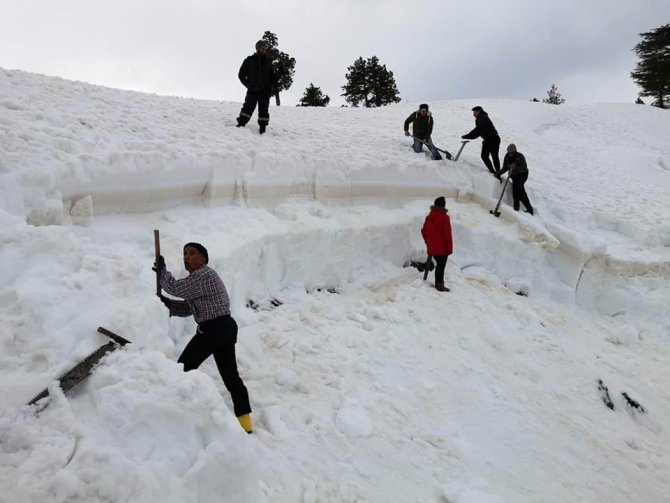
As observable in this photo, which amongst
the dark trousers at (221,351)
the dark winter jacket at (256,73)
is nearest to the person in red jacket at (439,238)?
the dark winter jacket at (256,73)

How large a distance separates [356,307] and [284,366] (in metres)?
1.95

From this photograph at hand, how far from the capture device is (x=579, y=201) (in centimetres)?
1134

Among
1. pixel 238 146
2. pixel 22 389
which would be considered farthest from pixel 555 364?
pixel 22 389

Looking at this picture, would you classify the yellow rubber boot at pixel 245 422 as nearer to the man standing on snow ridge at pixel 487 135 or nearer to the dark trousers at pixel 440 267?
the dark trousers at pixel 440 267

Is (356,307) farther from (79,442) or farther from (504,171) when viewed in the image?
(504,171)

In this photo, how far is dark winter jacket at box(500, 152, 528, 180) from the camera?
32.3 feet

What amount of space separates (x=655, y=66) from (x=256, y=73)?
3344 centimetres

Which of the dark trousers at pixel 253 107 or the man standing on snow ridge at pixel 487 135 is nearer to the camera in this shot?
the dark trousers at pixel 253 107

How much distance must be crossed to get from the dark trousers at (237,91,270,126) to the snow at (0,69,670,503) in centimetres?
50

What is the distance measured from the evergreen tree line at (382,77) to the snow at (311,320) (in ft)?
65.3

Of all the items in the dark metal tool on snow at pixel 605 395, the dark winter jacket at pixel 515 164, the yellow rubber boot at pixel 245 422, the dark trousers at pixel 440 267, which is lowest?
the dark metal tool on snow at pixel 605 395

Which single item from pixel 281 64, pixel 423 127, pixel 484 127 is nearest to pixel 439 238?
pixel 484 127

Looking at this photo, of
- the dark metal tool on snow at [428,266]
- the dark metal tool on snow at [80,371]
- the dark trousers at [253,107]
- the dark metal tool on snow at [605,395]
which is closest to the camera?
the dark metal tool on snow at [80,371]

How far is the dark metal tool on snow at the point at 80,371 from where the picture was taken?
8.82 feet
